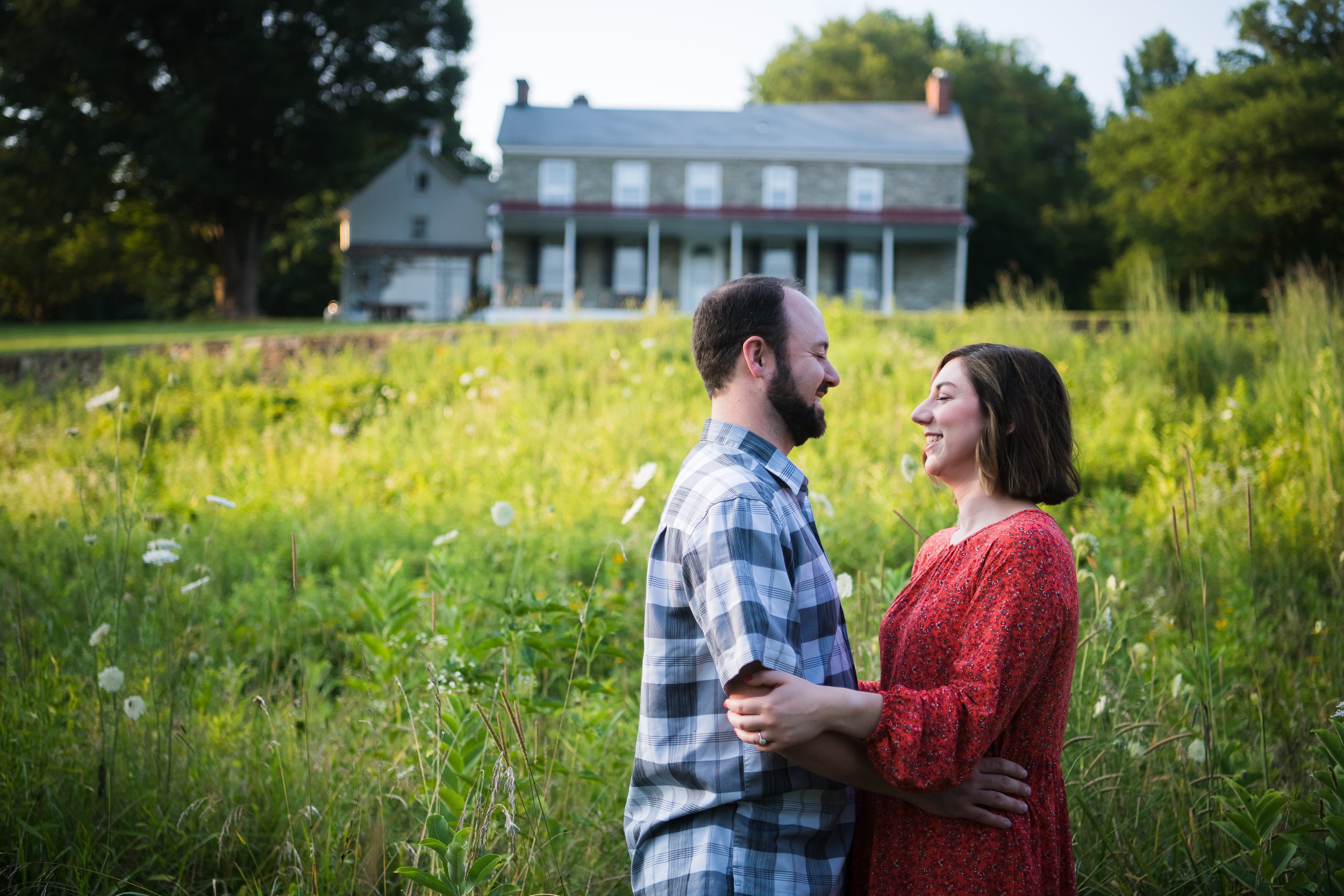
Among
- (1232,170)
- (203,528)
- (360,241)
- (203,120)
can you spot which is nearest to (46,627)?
(203,528)

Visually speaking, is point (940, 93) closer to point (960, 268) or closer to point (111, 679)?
point (960, 268)

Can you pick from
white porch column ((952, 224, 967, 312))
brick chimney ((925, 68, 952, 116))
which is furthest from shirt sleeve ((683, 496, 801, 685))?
brick chimney ((925, 68, 952, 116))

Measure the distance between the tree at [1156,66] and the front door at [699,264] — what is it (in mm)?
24338

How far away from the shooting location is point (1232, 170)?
1023 inches

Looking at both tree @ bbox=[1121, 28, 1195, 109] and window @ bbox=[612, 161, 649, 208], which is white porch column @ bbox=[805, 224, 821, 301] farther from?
tree @ bbox=[1121, 28, 1195, 109]

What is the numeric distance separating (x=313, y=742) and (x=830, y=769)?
232 cm

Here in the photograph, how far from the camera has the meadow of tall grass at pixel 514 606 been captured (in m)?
2.48

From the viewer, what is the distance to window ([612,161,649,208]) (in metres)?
28.7

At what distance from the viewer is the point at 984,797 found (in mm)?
1653

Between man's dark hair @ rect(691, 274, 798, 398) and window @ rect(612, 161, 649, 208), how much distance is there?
91.0 ft

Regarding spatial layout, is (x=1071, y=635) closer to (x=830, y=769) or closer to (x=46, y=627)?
(x=830, y=769)

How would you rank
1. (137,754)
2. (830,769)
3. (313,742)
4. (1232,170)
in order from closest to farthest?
(830,769)
(137,754)
(313,742)
(1232,170)

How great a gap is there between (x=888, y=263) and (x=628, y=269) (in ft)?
25.5

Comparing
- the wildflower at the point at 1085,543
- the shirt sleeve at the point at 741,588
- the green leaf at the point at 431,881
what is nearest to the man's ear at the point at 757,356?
the shirt sleeve at the point at 741,588
